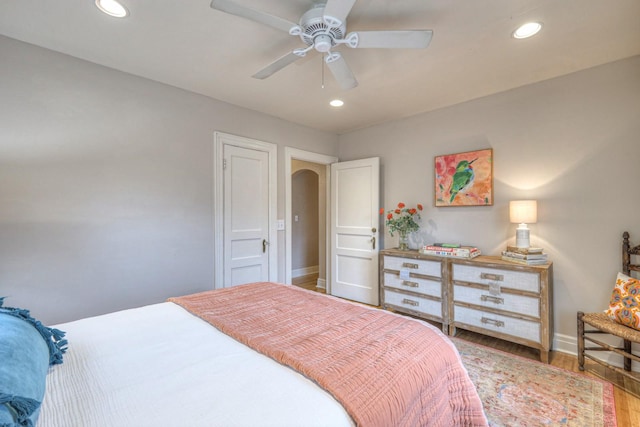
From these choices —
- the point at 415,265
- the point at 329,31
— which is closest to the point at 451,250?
the point at 415,265

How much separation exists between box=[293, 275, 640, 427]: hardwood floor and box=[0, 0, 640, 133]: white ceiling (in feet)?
7.61

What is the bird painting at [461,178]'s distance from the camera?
9.92 feet

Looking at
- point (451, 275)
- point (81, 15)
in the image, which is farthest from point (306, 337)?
point (81, 15)

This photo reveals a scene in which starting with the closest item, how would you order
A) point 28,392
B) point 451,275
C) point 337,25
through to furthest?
point 28,392 < point 337,25 < point 451,275

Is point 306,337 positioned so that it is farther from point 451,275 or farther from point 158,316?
point 451,275

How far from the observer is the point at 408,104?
123 inches

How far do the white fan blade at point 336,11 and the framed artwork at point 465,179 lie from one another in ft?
7.09

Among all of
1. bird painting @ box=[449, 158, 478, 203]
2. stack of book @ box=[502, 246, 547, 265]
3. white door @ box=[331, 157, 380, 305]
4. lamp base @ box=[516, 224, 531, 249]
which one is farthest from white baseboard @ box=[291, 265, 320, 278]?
lamp base @ box=[516, 224, 531, 249]

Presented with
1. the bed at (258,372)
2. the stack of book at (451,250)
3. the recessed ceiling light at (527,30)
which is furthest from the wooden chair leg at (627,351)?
the recessed ceiling light at (527,30)

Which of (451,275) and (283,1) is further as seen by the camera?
(451,275)

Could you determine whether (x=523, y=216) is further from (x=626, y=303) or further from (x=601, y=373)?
(x=601, y=373)

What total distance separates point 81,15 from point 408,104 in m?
2.81

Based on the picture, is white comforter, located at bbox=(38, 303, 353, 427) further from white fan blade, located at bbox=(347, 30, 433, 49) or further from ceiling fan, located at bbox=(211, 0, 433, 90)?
white fan blade, located at bbox=(347, 30, 433, 49)

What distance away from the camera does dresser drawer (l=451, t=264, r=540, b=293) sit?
235cm
